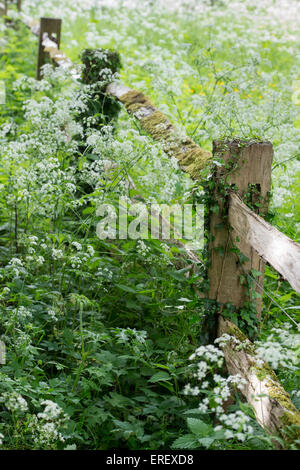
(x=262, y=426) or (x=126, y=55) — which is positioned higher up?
(x=126, y=55)

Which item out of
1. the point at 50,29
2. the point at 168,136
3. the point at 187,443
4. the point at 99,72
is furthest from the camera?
the point at 50,29

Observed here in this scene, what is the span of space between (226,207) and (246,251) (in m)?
0.25

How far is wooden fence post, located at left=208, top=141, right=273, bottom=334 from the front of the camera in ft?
9.80

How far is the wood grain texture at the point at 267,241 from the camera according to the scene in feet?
7.49

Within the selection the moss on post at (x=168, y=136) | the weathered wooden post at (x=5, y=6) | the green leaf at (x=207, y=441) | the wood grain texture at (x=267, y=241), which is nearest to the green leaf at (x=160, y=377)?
the green leaf at (x=207, y=441)

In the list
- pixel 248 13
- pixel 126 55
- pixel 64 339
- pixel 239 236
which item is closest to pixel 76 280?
pixel 64 339

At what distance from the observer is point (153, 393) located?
10.4 ft

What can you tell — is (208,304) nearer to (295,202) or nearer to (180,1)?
(295,202)

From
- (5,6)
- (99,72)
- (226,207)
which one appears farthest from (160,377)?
(5,6)

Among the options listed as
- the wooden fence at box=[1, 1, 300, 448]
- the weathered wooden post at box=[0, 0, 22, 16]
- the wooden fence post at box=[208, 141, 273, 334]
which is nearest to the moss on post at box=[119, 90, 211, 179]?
the wooden fence at box=[1, 1, 300, 448]

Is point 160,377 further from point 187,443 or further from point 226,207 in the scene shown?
point 226,207

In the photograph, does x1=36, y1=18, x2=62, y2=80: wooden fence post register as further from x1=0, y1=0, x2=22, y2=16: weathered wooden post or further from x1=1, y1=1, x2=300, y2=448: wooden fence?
x1=1, y1=1, x2=300, y2=448: wooden fence

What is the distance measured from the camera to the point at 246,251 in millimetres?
3045

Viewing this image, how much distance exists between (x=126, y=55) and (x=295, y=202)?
17.2 feet
